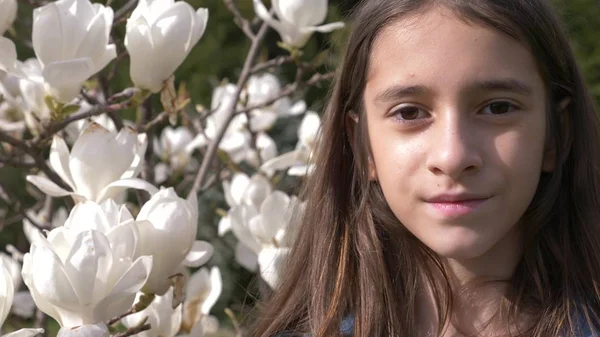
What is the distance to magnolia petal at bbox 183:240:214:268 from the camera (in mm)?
1155

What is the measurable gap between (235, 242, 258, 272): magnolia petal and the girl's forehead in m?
0.57

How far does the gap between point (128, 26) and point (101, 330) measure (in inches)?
15.0

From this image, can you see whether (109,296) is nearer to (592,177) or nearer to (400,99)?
(400,99)

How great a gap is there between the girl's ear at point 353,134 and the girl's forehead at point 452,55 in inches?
5.0

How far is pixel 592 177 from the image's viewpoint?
4.09 ft

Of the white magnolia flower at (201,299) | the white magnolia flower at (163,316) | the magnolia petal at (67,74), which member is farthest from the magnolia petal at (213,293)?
the magnolia petal at (67,74)

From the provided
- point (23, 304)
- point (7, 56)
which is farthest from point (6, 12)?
point (23, 304)

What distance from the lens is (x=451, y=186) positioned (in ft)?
3.48

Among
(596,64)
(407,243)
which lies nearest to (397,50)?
(407,243)

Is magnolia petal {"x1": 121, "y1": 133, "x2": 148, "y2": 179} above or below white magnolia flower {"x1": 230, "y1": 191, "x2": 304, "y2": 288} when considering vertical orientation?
above

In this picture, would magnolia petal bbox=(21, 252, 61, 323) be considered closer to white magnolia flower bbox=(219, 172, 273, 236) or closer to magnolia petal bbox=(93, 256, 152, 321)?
magnolia petal bbox=(93, 256, 152, 321)

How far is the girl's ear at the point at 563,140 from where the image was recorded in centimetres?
119

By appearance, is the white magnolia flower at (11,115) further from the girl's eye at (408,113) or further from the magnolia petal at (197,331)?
the girl's eye at (408,113)

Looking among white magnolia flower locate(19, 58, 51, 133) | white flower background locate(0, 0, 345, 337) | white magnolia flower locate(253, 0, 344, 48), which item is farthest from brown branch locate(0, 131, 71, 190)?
white magnolia flower locate(253, 0, 344, 48)
